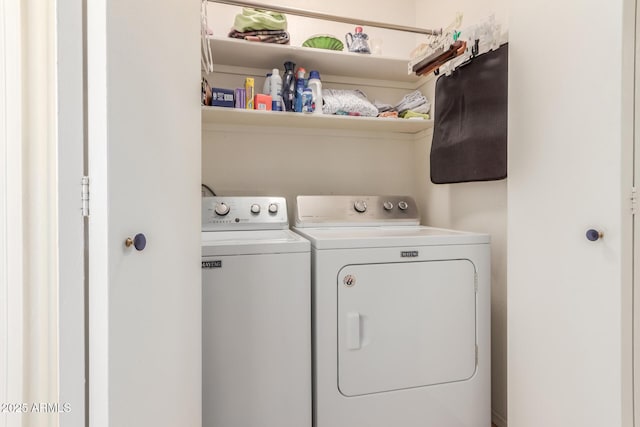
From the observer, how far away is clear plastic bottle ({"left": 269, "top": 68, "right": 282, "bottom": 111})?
1766mm

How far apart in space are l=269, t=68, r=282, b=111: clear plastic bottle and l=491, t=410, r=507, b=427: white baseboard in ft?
6.54

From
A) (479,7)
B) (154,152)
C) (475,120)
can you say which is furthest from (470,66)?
(154,152)

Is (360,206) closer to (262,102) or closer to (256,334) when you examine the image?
(262,102)

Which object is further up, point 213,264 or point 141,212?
point 141,212

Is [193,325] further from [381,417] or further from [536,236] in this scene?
[536,236]

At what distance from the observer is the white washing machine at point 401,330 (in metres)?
1.29

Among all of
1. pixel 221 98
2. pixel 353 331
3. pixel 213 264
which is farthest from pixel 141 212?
pixel 221 98

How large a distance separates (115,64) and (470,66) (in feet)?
5.11

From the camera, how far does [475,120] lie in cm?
153

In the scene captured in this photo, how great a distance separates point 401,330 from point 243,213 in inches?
40.6

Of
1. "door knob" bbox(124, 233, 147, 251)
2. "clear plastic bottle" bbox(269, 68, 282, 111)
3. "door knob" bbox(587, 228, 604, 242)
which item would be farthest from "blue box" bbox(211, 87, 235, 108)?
"door knob" bbox(587, 228, 604, 242)

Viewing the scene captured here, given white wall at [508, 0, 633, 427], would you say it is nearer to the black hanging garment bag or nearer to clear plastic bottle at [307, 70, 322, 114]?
the black hanging garment bag

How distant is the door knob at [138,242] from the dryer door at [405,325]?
2.62 ft

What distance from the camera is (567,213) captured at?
1.11 meters
